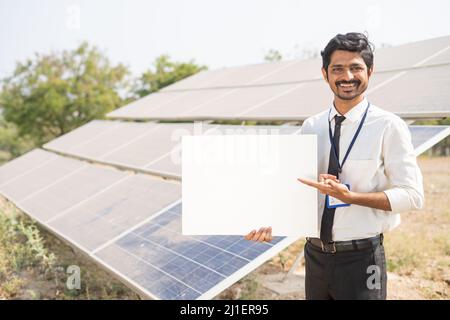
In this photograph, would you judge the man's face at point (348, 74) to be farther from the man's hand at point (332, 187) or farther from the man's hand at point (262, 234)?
the man's hand at point (262, 234)

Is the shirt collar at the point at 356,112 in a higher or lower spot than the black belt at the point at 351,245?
higher

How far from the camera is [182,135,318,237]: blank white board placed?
2.64 meters

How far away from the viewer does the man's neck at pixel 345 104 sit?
2.63 m

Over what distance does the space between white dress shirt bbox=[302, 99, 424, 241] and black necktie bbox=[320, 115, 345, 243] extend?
26 mm

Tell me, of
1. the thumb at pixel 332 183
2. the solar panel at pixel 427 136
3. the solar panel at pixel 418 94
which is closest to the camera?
the thumb at pixel 332 183

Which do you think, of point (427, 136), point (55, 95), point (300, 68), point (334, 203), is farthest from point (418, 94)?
point (55, 95)

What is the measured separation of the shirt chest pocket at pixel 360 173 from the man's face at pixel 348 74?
0.40 meters

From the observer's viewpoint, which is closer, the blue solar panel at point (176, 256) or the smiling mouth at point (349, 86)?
the smiling mouth at point (349, 86)

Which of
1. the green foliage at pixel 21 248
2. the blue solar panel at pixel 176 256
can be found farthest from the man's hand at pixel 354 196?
the green foliage at pixel 21 248

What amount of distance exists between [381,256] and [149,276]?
7.17 feet

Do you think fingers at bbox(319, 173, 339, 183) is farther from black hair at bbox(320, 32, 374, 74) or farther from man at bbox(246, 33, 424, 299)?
black hair at bbox(320, 32, 374, 74)

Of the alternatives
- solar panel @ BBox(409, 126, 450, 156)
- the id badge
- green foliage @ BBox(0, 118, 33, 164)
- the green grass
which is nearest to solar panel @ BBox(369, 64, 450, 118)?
solar panel @ BBox(409, 126, 450, 156)

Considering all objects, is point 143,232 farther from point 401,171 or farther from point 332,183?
point 401,171

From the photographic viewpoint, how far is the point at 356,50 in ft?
8.30
